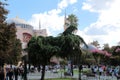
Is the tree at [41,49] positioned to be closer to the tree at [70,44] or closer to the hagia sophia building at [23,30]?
the tree at [70,44]

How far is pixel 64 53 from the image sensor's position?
3859 centimetres

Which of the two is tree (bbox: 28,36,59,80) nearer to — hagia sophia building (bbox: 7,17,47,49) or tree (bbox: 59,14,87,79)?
tree (bbox: 59,14,87,79)

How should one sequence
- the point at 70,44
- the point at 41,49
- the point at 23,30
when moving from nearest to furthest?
1. the point at 70,44
2. the point at 41,49
3. the point at 23,30

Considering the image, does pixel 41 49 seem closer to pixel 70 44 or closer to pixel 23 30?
pixel 70 44

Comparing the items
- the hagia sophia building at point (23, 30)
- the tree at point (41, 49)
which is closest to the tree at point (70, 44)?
Result: the tree at point (41, 49)

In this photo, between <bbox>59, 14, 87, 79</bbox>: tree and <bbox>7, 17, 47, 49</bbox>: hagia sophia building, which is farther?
<bbox>7, 17, 47, 49</bbox>: hagia sophia building

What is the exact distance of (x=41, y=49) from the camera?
3791cm

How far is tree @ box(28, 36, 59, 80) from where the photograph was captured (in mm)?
37750

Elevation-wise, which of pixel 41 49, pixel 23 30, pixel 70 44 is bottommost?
pixel 41 49

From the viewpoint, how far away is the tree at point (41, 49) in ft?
124

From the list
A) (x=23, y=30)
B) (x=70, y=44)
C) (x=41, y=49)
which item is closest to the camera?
(x=70, y=44)

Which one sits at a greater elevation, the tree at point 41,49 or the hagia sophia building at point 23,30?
the hagia sophia building at point 23,30

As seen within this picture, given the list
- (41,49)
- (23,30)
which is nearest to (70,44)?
(41,49)

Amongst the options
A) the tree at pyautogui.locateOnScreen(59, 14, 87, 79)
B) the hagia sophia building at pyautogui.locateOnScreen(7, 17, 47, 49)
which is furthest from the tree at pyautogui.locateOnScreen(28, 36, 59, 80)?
the hagia sophia building at pyautogui.locateOnScreen(7, 17, 47, 49)
